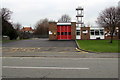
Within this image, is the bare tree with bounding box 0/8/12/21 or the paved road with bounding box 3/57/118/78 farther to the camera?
the bare tree with bounding box 0/8/12/21

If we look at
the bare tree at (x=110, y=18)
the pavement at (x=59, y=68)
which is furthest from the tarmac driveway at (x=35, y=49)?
the bare tree at (x=110, y=18)

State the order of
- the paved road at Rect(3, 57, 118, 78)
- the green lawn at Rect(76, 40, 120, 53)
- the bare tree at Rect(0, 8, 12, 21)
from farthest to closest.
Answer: the bare tree at Rect(0, 8, 12, 21)
the green lawn at Rect(76, 40, 120, 53)
the paved road at Rect(3, 57, 118, 78)

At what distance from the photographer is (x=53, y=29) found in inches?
1303

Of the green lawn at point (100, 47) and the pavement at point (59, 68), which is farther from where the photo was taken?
the green lawn at point (100, 47)

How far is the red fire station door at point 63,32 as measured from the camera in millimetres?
33594

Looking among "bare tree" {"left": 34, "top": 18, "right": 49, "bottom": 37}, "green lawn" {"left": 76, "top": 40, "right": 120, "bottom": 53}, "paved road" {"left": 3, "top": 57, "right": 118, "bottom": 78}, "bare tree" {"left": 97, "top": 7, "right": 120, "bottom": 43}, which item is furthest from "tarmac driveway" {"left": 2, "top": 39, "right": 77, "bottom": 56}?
"bare tree" {"left": 34, "top": 18, "right": 49, "bottom": 37}

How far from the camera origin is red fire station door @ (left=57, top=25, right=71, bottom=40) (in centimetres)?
3359

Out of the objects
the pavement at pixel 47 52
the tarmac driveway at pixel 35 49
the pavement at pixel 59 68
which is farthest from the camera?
the tarmac driveway at pixel 35 49

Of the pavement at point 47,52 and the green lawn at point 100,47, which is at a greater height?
the green lawn at point 100,47

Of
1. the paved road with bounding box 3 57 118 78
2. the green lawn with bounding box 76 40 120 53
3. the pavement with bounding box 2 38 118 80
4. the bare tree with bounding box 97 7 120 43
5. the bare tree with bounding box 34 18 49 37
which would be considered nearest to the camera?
the pavement with bounding box 2 38 118 80

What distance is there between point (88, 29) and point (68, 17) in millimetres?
40101

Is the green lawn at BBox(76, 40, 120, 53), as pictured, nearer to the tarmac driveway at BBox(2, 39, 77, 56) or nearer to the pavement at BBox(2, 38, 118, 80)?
the tarmac driveway at BBox(2, 39, 77, 56)

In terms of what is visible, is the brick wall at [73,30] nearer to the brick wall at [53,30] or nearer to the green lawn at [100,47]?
the brick wall at [53,30]

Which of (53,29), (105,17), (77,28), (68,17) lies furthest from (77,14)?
(68,17)
